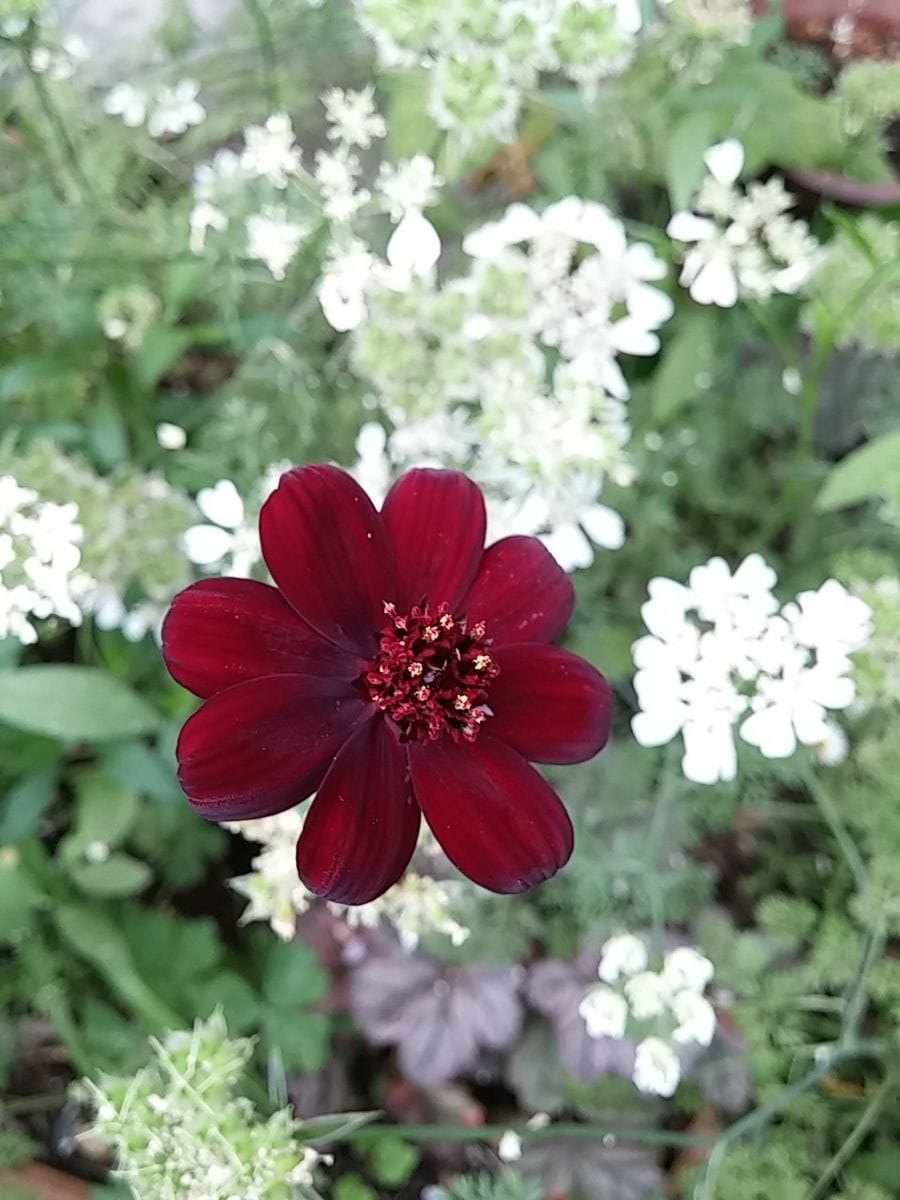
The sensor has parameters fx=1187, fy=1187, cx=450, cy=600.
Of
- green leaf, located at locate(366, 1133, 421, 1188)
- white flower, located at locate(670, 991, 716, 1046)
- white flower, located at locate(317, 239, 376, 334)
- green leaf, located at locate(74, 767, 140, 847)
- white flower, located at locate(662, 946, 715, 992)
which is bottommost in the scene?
green leaf, located at locate(366, 1133, 421, 1188)

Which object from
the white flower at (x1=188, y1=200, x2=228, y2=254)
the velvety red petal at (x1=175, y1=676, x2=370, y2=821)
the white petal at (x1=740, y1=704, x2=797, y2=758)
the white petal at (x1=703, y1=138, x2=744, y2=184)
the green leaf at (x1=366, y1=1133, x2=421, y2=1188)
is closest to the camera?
the velvety red petal at (x1=175, y1=676, x2=370, y2=821)

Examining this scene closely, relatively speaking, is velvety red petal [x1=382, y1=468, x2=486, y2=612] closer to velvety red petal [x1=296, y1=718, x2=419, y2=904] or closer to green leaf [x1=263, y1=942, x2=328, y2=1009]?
velvety red petal [x1=296, y1=718, x2=419, y2=904]

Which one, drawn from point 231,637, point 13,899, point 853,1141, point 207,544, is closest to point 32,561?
point 207,544

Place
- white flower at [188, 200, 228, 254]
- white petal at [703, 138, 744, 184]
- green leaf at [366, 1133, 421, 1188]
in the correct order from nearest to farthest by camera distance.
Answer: white petal at [703, 138, 744, 184] < white flower at [188, 200, 228, 254] < green leaf at [366, 1133, 421, 1188]

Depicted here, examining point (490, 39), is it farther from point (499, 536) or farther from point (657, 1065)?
point (657, 1065)

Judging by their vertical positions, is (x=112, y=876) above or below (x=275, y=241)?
below

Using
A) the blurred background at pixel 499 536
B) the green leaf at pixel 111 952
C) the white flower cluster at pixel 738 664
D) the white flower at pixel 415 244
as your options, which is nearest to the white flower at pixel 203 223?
the blurred background at pixel 499 536

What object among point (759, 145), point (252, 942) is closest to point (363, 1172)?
point (252, 942)

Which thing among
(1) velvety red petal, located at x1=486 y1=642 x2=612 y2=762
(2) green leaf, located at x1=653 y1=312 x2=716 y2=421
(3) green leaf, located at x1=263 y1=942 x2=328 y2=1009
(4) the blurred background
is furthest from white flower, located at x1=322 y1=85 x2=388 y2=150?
(3) green leaf, located at x1=263 y1=942 x2=328 y2=1009
